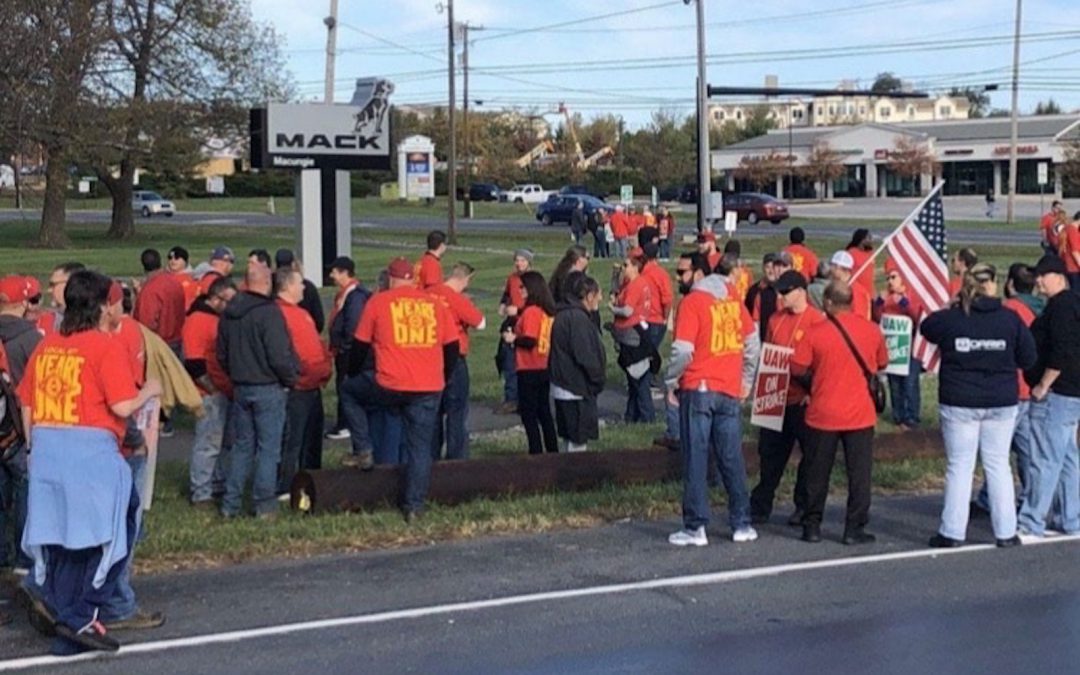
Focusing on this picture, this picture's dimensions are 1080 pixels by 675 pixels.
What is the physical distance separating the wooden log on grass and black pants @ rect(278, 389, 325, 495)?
2.06 feet

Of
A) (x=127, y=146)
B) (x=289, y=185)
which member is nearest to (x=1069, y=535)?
(x=127, y=146)

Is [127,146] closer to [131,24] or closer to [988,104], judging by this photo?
[131,24]

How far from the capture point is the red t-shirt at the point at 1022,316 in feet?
33.5

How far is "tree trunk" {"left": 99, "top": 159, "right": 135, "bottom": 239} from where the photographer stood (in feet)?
184

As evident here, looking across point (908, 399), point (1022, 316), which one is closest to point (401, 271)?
point (1022, 316)

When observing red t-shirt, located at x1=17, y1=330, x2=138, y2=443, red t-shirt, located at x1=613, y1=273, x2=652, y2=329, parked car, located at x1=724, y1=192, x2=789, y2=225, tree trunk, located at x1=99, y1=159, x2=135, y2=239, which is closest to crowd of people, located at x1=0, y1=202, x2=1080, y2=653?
red t-shirt, located at x1=17, y1=330, x2=138, y2=443

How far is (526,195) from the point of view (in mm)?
91938

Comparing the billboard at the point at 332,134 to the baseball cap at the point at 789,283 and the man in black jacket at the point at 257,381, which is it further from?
the baseball cap at the point at 789,283

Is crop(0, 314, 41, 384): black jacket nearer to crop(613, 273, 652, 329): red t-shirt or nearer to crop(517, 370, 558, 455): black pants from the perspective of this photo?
crop(517, 370, 558, 455): black pants

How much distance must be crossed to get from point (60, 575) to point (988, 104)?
17890 centimetres

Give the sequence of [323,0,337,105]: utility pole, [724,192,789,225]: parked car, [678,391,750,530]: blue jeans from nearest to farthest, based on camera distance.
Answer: [678,391,750,530]: blue jeans → [323,0,337,105]: utility pole → [724,192,789,225]: parked car

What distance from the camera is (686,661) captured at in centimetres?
738

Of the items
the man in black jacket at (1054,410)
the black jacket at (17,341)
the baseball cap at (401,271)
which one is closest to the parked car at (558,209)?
the baseball cap at (401,271)

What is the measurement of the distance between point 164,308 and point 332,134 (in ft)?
50.7
